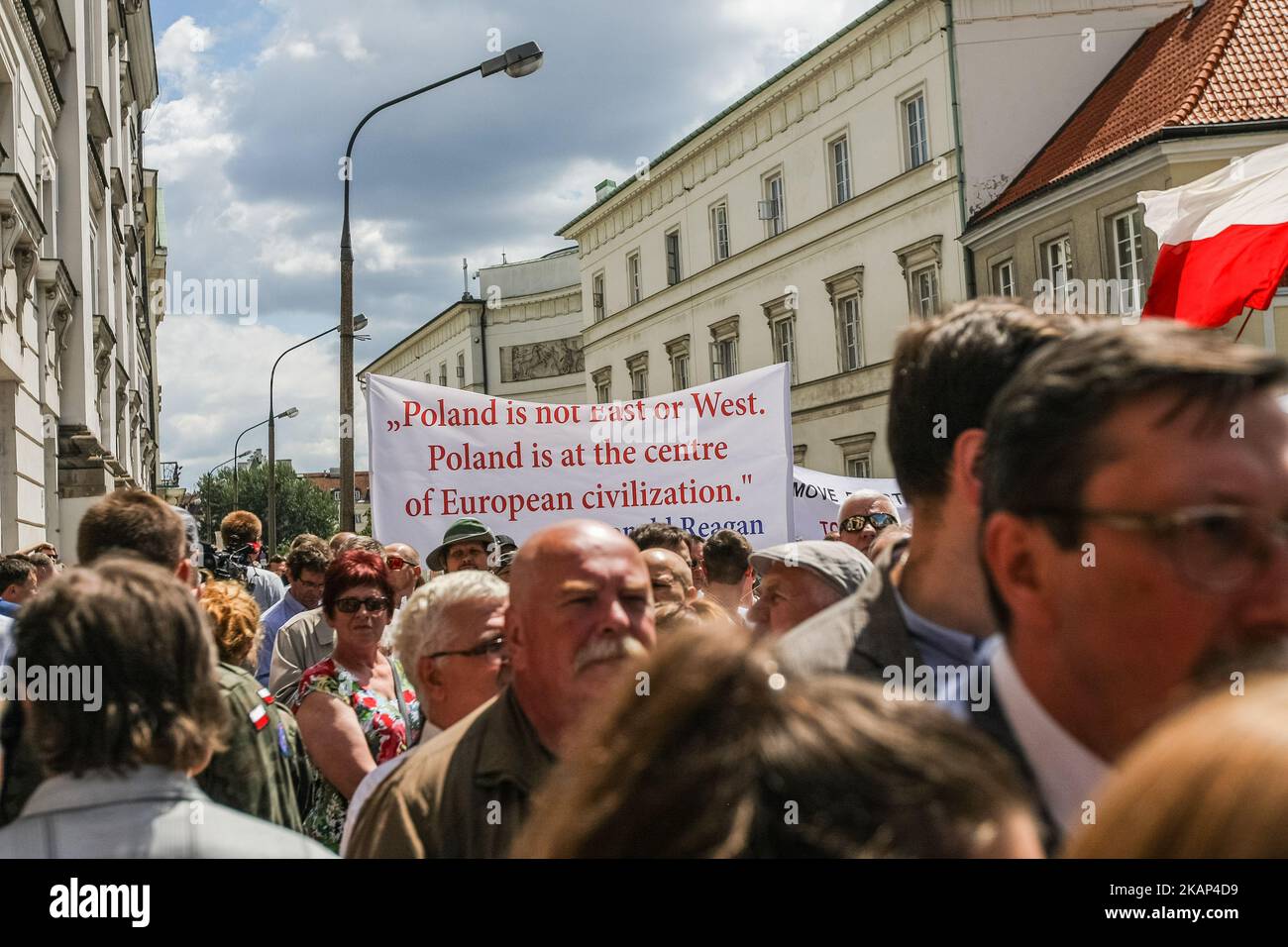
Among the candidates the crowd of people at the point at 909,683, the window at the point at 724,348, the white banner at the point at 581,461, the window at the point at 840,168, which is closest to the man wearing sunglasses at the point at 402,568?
A: the white banner at the point at 581,461

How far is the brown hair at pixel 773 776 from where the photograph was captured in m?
1.26

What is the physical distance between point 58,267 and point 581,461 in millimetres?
8656

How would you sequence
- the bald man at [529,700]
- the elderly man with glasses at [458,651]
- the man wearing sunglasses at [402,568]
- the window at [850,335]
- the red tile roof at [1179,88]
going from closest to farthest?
the bald man at [529,700], the elderly man with glasses at [458,651], the man wearing sunglasses at [402,568], the red tile roof at [1179,88], the window at [850,335]

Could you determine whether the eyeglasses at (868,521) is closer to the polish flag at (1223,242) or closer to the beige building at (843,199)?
the polish flag at (1223,242)

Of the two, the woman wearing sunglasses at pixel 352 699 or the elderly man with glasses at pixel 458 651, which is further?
the woman wearing sunglasses at pixel 352 699

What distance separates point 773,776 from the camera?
1.30 meters

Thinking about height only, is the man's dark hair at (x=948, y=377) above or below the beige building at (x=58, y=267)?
below

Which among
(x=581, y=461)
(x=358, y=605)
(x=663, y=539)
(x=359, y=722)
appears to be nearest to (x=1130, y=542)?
(x=359, y=722)

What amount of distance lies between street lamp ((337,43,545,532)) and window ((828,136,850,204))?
737 inches

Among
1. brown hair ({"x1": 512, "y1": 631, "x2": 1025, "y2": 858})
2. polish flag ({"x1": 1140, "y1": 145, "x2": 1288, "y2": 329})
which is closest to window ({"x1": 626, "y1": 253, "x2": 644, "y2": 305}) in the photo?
polish flag ({"x1": 1140, "y1": 145, "x2": 1288, "y2": 329})

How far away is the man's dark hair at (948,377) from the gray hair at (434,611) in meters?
1.63

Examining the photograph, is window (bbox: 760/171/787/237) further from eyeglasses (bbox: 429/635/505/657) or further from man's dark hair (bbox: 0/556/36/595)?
eyeglasses (bbox: 429/635/505/657)

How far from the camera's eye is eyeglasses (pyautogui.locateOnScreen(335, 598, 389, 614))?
527 centimetres
